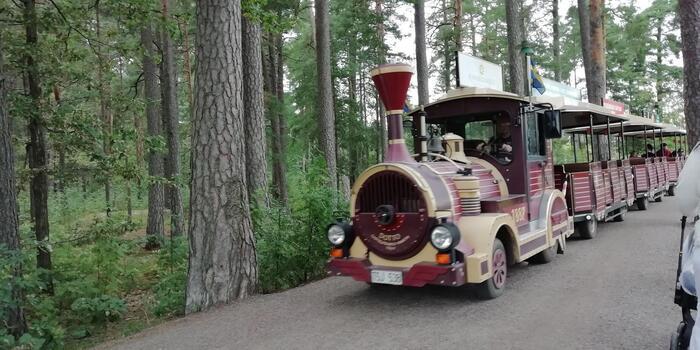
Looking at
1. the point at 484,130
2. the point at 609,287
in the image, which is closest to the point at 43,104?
the point at 484,130

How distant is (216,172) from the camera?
6266 mm

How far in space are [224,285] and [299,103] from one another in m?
18.6

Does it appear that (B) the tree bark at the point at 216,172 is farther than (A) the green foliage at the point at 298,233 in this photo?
No

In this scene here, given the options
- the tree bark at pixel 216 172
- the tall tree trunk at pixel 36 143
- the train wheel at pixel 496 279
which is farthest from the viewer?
the tall tree trunk at pixel 36 143

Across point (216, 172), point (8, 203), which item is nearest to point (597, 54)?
point (216, 172)

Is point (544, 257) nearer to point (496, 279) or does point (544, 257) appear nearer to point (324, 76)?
point (496, 279)

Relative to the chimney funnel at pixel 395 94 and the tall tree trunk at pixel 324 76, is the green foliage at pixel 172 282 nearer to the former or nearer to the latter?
the chimney funnel at pixel 395 94

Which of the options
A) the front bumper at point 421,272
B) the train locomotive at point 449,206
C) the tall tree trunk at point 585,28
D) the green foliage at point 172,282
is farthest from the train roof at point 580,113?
the green foliage at point 172,282

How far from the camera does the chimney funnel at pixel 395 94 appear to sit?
19.0 ft

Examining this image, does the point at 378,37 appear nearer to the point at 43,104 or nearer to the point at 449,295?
the point at 43,104

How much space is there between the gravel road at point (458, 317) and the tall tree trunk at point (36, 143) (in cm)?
491

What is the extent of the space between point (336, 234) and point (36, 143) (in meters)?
6.52

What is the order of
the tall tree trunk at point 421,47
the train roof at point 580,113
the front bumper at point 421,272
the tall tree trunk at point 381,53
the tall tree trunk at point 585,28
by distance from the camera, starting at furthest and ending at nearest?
the tall tree trunk at point 381,53
the tall tree trunk at point 585,28
the tall tree trunk at point 421,47
the train roof at point 580,113
the front bumper at point 421,272

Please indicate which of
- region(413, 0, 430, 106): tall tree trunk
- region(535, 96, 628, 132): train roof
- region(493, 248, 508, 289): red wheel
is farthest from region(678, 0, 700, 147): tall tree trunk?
region(413, 0, 430, 106): tall tree trunk
